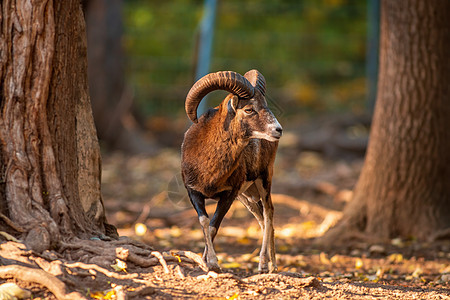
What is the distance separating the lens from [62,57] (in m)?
5.60

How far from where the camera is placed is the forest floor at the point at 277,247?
5.02m

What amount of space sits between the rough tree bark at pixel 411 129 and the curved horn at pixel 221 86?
3100 millimetres

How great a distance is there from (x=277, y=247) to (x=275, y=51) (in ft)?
41.4

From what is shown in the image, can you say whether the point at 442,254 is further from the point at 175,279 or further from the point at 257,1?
the point at 257,1

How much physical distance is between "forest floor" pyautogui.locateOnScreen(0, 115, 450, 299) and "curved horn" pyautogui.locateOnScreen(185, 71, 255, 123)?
1452 mm

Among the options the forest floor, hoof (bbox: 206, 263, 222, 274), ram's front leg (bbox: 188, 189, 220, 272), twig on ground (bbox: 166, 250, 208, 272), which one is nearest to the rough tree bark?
→ the forest floor

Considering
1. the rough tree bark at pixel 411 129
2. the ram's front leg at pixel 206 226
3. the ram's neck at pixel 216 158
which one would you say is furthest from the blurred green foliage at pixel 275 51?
the ram's front leg at pixel 206 226

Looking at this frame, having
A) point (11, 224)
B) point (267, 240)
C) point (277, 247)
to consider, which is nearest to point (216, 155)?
point (267, 240)

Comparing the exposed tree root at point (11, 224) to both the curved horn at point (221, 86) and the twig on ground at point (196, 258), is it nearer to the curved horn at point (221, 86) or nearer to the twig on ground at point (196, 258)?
the twig on ground at point (196, 258)

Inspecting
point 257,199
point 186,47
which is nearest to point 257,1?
point 186,47

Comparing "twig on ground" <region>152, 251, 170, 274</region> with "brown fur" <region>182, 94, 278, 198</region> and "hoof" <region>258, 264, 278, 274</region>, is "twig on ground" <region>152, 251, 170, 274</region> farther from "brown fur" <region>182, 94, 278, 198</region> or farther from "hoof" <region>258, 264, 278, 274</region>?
"hoof" <region>258, 264, 278, 274</region>

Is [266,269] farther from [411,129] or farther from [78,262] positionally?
[411,129]

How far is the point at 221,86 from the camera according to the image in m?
6.05

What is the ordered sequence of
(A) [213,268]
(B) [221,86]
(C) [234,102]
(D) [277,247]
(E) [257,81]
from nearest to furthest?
(A) [213,268]
(B) [221,86]
(C) [234,102]
(E) [257,81]
(D) [277,247]
